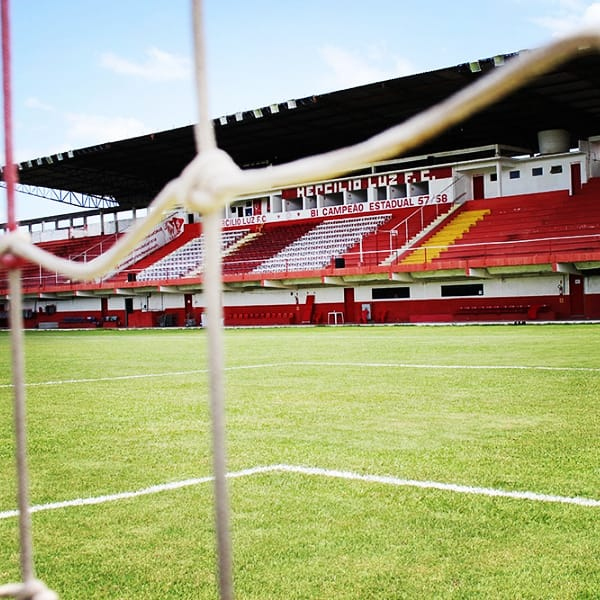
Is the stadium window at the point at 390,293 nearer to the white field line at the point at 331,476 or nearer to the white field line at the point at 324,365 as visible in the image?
the white field line at the point at 324,365

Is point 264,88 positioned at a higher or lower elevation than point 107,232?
lower

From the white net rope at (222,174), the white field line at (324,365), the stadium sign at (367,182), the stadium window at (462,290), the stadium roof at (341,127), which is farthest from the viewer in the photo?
the stadium sign at (367,182)

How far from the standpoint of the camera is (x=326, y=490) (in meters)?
4.43

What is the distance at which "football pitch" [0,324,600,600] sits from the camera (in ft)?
10.2

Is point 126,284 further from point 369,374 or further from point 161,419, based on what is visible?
point 161,419

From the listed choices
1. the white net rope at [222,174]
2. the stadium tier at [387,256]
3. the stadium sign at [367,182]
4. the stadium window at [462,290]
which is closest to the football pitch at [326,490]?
the white net rope at [222,174]

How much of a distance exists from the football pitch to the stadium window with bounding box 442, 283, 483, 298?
21744 millimetres

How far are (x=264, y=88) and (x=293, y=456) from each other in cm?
294

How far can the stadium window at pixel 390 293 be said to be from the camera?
33.2 m

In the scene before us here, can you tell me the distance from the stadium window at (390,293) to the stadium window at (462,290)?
1678 millimetres

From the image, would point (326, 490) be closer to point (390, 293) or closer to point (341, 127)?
point (390, 293)

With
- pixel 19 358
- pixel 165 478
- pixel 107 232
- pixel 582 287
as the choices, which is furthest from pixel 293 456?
pixel 107 232

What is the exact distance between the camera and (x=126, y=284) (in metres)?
40.2

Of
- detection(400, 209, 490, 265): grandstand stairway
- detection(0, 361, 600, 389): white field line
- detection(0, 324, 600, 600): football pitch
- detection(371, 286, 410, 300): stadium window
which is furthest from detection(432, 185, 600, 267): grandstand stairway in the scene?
detection(0, 324, 600, 600): football pitch
